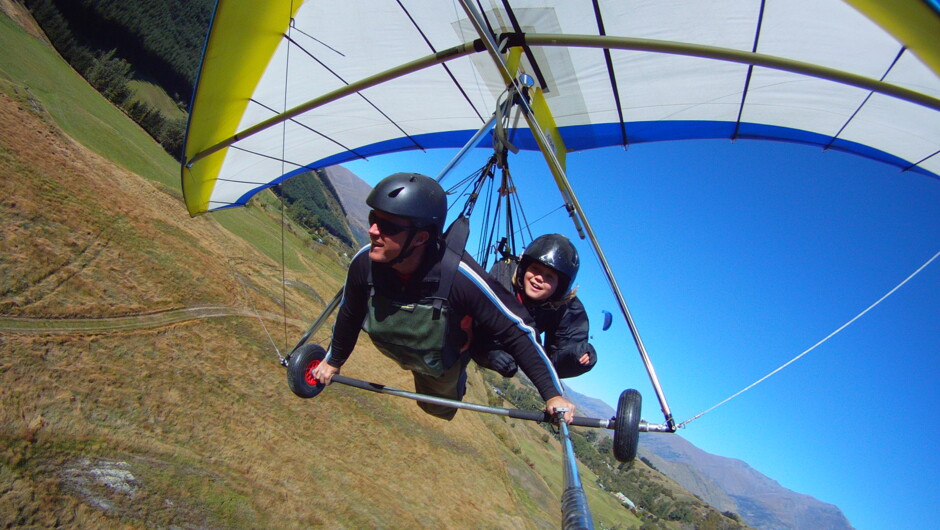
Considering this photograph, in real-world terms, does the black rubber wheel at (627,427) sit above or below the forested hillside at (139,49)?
below

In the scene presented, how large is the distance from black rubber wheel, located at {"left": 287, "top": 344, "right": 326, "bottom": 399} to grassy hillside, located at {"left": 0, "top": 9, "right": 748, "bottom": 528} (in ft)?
6.51

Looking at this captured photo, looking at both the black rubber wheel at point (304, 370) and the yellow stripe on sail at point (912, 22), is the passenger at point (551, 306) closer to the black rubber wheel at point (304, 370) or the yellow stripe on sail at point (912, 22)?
the black rubber wheel at point (304, 370)

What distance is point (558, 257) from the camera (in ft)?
11.1

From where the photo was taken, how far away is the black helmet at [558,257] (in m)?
3.39

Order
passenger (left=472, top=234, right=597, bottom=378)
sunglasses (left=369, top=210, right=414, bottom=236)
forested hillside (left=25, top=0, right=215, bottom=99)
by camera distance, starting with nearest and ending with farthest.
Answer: sunglasses (left=369, top=210, right=414, bottom=236) → passenger (left=472, top=234, right=597, bottom=378) → forested hillside (left=25, top=0, right=215, bottom=99)

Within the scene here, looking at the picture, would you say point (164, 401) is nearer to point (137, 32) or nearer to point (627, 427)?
point (627, 427)

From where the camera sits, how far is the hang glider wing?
360cm

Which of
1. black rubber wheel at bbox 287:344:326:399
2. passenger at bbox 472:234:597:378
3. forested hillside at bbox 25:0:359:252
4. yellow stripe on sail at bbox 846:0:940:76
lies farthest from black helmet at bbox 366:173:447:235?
forested hillside at bbox 25:0:359:252

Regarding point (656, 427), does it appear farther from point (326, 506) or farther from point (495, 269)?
point (326, 506)

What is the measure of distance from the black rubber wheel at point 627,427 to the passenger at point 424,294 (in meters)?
0.27

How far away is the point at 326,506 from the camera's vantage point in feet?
18.5

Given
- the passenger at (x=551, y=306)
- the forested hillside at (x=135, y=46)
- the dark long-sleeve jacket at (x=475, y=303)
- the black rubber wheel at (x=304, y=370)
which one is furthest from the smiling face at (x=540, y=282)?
the forested hillside at (x=135, y=46)

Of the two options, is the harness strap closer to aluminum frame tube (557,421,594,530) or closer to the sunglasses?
the sunglasses

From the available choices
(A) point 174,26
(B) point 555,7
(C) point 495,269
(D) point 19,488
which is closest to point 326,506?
(D) point 19,488
